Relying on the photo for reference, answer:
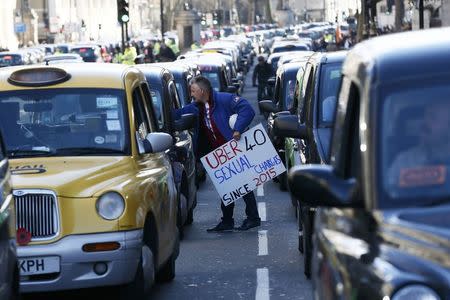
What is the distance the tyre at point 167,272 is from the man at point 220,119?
12.5ft

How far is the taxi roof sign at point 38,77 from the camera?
1134 centimetres

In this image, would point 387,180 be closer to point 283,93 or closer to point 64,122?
point 64,122

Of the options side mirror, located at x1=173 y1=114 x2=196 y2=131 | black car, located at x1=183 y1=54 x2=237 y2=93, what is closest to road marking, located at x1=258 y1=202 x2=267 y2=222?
side mirror, located at x1=173 y1=114 x2=196 y2=131

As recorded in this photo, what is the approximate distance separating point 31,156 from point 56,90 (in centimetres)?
67

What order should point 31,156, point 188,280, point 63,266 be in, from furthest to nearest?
point 188,280 → point 31,156 → point 63,266

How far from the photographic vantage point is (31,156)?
1086 centimetres

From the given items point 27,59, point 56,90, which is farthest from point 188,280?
point 27,59

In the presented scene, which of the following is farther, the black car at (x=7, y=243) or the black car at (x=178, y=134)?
the black car at (x=178, y=134)

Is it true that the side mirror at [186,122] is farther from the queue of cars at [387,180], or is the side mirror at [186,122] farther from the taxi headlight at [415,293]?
the taxi headlight at [415,293]

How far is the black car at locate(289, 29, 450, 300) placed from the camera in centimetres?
521

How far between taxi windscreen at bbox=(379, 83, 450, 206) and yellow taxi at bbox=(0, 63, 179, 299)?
415 centimetres

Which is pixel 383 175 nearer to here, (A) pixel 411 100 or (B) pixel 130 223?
(A) pixel 411 100

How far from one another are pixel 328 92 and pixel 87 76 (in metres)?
3.04

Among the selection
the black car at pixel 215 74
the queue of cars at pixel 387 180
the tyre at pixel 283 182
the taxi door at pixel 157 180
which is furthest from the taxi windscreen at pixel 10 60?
the queue of cars at pixel 387 180
